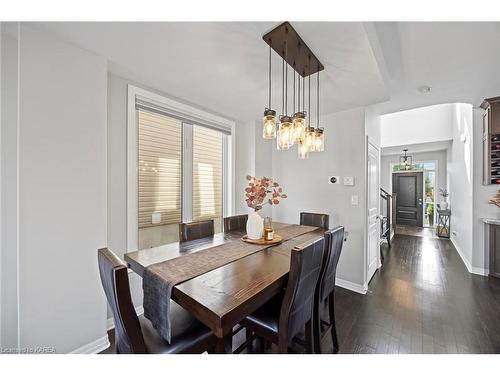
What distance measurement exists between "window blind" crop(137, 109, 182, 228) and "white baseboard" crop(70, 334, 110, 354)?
40.7 inches

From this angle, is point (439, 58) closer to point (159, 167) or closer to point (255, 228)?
point (255, 228)

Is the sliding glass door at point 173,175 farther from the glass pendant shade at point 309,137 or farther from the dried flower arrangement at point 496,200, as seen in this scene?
the dried flower arrangement at point 496,200

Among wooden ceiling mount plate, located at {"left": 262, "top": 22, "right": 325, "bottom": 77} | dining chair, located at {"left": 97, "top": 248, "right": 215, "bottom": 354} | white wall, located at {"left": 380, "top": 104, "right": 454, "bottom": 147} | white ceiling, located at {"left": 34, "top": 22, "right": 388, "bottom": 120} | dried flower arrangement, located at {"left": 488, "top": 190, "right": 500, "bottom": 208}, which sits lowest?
dining chair, located at {"left": 97, "top": 248, "right": 215, "bottom": 354}

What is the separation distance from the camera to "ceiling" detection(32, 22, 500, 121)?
148 cm

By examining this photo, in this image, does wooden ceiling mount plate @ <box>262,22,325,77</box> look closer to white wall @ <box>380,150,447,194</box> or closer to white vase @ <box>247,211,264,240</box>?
white vase @ <box>247,211,264,240</box>

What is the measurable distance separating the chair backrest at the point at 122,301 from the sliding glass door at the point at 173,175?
4.61 ft

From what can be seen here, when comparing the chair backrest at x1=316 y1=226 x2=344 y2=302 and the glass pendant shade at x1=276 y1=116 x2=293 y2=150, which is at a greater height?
the glass pendant shade at x1=276 y1=116 x2=293 y2=150

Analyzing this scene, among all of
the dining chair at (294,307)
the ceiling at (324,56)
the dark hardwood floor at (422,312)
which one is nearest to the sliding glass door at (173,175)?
the ceiling at (324,56)

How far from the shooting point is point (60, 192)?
1576mm

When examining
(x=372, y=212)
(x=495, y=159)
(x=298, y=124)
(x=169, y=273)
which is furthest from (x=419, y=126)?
(x=169, y=273)

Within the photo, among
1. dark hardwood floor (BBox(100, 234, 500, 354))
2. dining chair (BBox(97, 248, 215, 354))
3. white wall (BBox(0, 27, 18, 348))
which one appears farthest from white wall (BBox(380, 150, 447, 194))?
white wall (BBox(0, 27, 18, 348))

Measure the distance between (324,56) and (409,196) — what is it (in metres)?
7.64

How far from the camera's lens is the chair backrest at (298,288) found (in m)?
1.20
